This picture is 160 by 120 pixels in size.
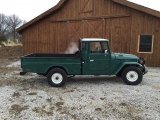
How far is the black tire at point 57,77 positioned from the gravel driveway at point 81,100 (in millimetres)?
319

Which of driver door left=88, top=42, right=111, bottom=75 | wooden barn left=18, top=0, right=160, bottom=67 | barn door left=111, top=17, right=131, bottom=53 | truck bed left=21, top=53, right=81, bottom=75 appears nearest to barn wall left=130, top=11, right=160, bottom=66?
wooden barn left=18, top=0, right=160, bottom=67

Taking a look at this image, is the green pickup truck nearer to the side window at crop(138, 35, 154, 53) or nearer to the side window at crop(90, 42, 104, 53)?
the side window at crop(90, 42, 104, 53)

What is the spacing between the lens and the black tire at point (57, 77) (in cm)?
926

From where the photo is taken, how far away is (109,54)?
9352 millimetres

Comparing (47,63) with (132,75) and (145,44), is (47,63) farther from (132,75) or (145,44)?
(145,44)

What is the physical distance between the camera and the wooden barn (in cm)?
1473

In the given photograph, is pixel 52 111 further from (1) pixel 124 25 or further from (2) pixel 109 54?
(1) pixel 124 25

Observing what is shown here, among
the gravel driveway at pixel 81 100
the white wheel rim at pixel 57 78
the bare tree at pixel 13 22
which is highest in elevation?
the bare tree at pixel 13 22

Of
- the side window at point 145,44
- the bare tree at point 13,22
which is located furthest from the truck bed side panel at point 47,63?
the bare tree at point 13,22

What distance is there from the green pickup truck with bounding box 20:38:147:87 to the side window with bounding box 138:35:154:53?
19.6 ft

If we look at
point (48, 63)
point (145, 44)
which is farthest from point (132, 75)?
point (145, 44)

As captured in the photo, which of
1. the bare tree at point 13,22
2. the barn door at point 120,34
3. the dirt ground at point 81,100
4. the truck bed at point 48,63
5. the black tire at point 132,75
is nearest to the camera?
A: the dirt ground at point 81,100

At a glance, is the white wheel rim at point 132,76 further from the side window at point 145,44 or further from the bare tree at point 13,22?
the bare tree at point 13,22

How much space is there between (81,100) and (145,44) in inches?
367
